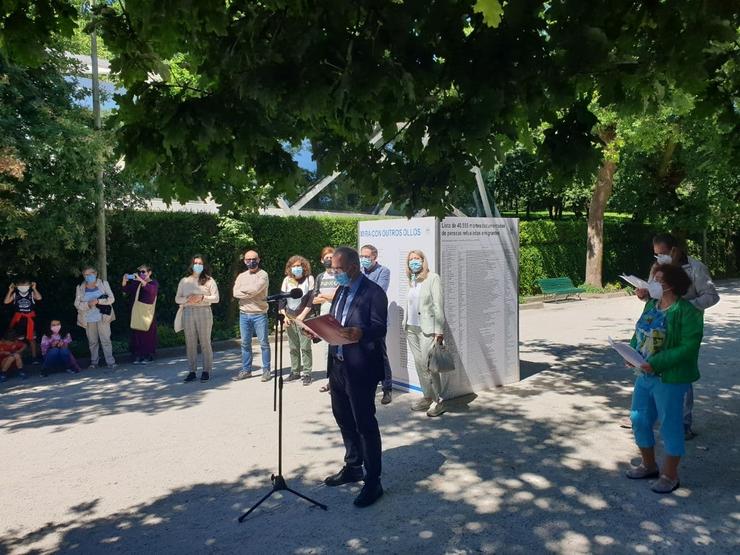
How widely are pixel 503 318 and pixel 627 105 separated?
4364 mm

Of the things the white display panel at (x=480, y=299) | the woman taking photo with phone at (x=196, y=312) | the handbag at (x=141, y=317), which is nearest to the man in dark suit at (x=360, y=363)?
the white display panel at (x=480, y=299)

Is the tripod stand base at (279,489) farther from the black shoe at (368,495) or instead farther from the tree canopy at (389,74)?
the tree canopy at (389,74)

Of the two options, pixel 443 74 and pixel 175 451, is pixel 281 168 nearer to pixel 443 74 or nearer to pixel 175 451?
pixel 443 74

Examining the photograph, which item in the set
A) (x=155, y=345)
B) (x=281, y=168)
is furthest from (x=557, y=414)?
(x=155, y=345)

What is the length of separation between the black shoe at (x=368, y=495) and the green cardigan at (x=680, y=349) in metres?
2.24

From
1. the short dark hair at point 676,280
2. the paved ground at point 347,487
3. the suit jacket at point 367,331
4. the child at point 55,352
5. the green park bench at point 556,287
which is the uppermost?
the short dark hair at point 676,280

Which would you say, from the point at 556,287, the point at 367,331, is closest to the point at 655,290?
the point at 367,331

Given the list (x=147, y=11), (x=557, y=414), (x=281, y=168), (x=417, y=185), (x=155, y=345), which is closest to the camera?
(x=147, y=11)

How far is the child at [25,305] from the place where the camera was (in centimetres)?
1023

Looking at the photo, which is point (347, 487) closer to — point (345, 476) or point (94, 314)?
point (345, 476)

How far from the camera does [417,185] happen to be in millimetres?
4898

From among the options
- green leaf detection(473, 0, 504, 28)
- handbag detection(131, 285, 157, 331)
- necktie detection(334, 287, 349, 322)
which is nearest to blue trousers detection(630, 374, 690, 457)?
necktie detection(334, 287, 349, 322)

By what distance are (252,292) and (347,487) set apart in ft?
14.3

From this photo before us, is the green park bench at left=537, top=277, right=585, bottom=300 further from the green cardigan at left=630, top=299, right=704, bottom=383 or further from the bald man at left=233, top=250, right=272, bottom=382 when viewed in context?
the green cardigan at left=630, top=299, right=704, bottom=383
